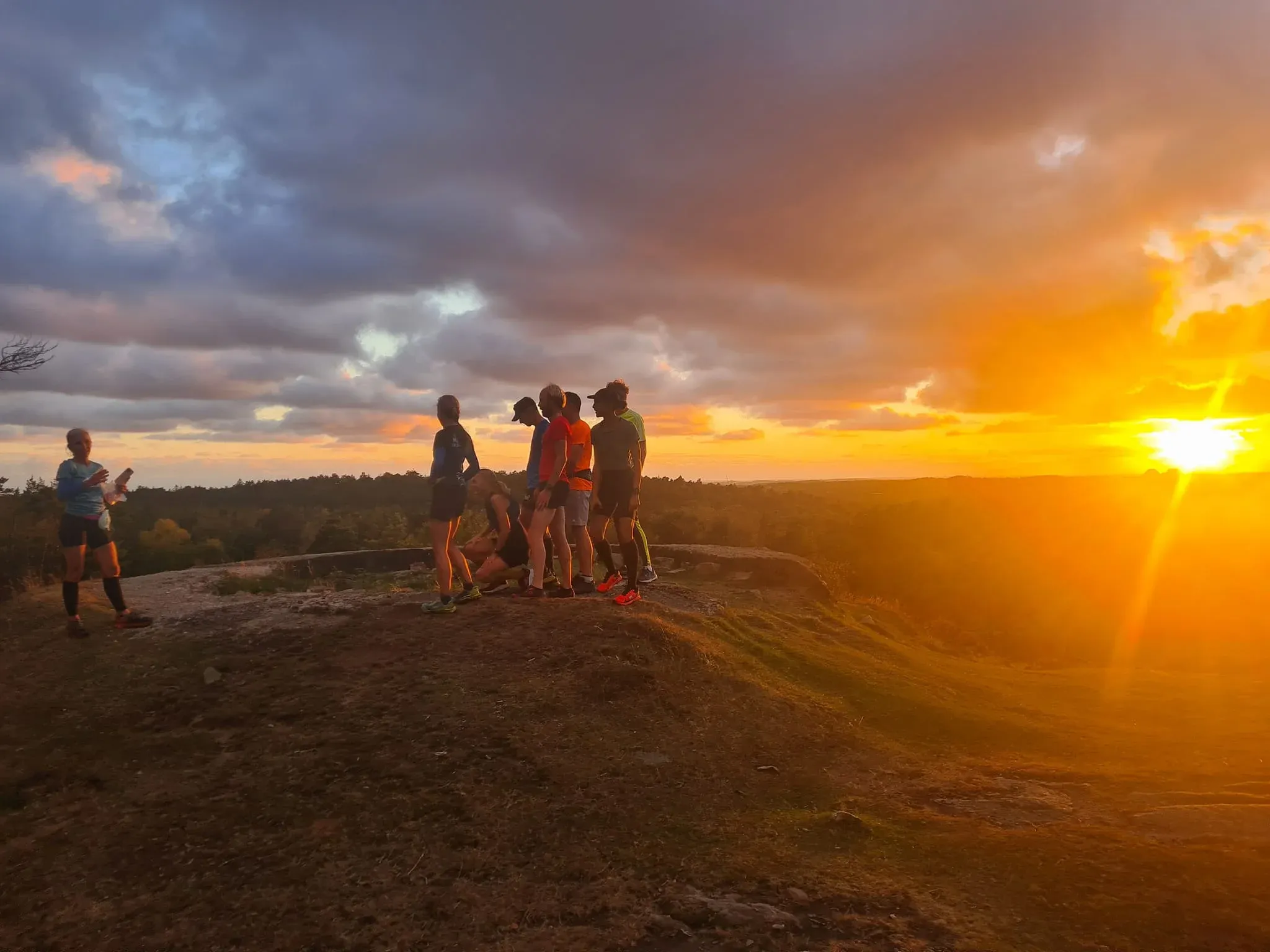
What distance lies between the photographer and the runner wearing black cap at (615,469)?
8055mm

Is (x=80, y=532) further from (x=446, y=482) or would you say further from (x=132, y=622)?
(x=446, y=482)

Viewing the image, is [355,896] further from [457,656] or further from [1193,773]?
[1193,773]

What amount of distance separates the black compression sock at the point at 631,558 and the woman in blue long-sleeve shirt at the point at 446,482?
67.7 inches

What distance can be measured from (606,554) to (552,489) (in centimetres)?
150

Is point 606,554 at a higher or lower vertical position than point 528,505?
lower

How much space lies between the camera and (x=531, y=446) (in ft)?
26.6

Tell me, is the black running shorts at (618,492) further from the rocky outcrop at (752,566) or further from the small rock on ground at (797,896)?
the rocky outcrop at (752,566)

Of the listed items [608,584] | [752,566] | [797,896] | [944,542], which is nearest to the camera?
[797,896]

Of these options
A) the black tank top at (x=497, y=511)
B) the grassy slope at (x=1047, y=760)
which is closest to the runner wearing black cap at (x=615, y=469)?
the black tank top at (x=497, y=511)

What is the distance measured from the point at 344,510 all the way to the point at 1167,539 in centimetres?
3652

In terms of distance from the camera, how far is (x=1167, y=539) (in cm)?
3600

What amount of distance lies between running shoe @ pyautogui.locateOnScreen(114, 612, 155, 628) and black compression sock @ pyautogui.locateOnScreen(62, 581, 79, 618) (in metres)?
0.36

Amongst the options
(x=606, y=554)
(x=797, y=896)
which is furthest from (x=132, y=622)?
(x=797, y=896)

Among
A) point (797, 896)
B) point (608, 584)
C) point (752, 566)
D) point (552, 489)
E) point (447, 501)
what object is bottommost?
point (797, 896)
